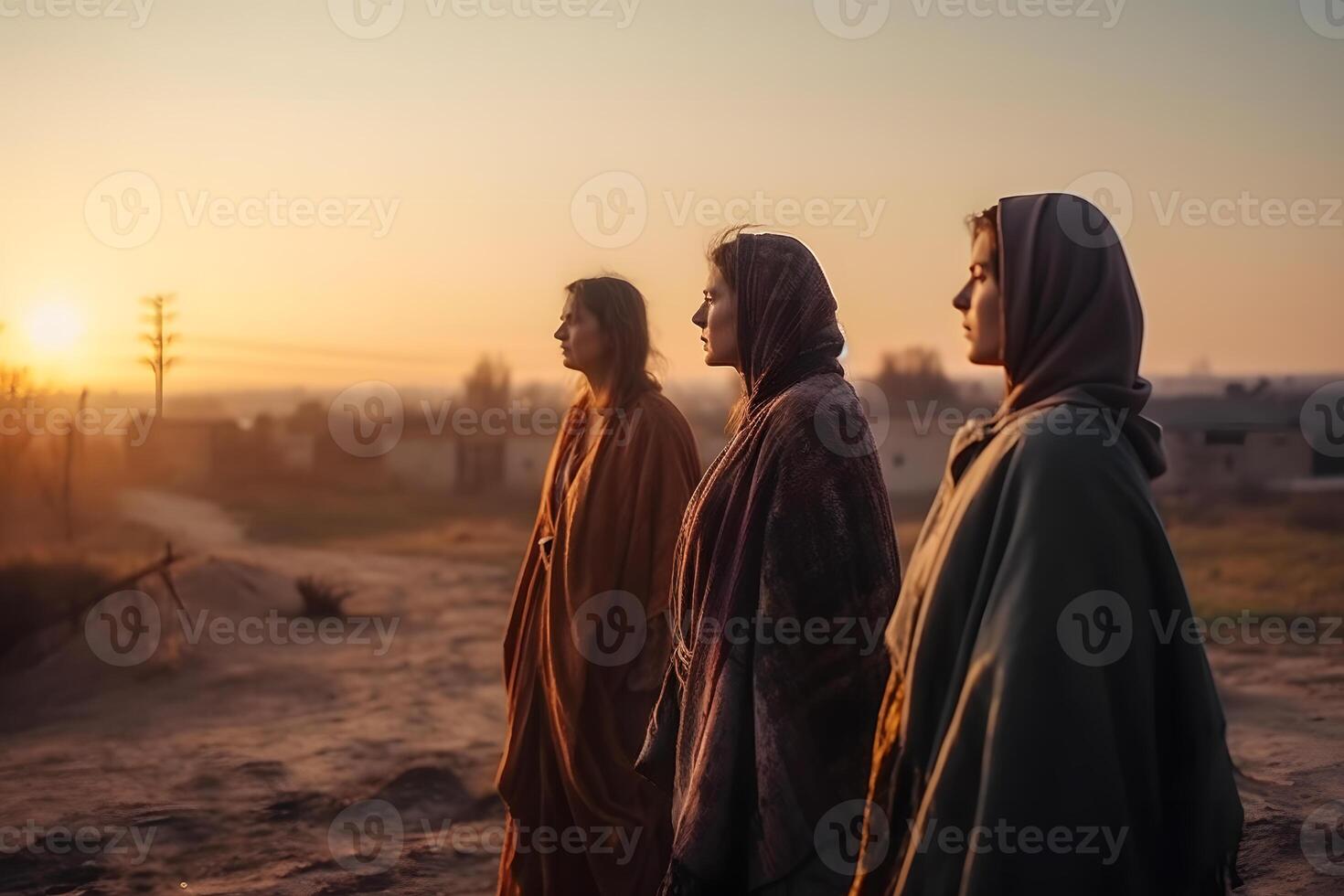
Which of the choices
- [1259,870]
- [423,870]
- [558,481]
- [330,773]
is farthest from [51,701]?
[1259,870]

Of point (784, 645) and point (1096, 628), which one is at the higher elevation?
point (1096, 628)

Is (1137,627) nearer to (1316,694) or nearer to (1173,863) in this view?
(1173,863)

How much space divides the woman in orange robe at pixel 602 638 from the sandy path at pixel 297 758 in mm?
1314

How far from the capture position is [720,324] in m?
3.31

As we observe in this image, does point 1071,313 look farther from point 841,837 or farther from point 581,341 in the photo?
point 581,341

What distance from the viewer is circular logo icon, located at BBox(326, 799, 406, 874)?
5707 mm

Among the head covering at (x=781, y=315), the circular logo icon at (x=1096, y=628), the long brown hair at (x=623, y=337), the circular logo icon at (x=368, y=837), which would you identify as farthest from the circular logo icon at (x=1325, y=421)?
the circular logo icon at (x=1096, y=628)

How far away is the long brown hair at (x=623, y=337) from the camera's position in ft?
14.7

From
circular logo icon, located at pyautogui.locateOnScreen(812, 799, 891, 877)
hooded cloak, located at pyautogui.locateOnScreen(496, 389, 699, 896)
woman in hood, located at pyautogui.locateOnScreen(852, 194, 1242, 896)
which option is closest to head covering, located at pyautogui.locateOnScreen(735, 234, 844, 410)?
woman in hood, located at pyautogui.locateOnScreen(852, 194, 1242, 896)

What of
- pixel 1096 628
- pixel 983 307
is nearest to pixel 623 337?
pixel 983 307

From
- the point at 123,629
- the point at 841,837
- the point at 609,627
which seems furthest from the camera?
the point at 123,629

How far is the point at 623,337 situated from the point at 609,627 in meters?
1.03

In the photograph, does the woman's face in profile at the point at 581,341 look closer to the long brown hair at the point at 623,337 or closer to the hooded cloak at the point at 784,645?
the long brown hair at the point at 623,337

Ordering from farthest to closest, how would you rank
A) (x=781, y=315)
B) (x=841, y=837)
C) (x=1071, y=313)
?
(x=781, y=315), (x=841, y=837), (x=1071, y=313)
